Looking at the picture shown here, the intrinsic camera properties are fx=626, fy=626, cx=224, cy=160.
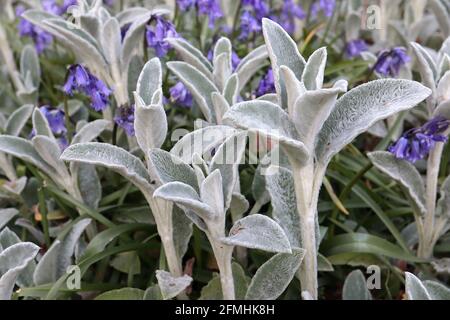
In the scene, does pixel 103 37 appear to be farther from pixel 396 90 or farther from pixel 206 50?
pixel 396 90

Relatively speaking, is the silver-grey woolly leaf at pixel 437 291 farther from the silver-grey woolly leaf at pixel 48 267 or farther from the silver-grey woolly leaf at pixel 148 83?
the silver-grey woolly leaf at pixel 48 267

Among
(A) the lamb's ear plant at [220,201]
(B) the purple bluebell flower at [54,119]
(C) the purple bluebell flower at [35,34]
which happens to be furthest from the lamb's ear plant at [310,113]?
(C) the purple bluebell flower at [35,34]

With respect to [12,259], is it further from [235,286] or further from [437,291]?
[437,291]

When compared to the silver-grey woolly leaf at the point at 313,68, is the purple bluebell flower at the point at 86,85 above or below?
below

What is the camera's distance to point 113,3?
2.82 m

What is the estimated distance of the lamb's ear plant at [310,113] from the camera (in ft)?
4.06

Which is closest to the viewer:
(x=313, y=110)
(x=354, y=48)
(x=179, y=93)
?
(x=313, y=110)

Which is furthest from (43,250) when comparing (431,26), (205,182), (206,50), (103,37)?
(431,26)

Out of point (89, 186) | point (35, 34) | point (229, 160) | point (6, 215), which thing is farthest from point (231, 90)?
point (35, 34)

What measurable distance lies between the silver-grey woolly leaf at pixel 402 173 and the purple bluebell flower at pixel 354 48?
0.86 m

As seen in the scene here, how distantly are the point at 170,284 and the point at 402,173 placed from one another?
677mm

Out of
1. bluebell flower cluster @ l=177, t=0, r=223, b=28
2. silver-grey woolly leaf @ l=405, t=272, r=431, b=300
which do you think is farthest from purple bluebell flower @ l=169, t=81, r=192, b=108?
silver-grey woolly leaf @ l=405, t=272, r=431, b=300

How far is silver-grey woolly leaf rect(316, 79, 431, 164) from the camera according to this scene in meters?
1.28

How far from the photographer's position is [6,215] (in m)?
1.82
